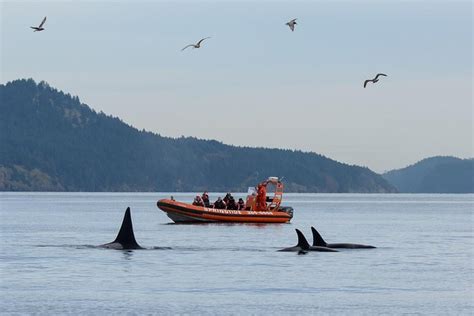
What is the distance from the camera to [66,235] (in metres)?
78.9

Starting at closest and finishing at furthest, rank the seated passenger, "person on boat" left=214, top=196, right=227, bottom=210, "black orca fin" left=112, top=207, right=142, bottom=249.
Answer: "black orca fin" left=112, top=207, right=142, bottom=249 → the seated passenger → "person on boat" left=214, top=196, right=227, bottom=210

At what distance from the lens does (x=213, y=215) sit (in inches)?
3255

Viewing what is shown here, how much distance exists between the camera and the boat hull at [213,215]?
268 feet

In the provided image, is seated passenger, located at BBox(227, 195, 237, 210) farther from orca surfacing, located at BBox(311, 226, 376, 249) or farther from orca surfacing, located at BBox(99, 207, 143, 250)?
orca surfacing, located at BBox(99, 207, 143, 250)

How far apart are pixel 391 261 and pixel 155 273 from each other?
13.8m

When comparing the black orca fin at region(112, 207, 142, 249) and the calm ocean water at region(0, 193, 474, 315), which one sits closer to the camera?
the calm ocean water at region(0, 193, 474, 315)

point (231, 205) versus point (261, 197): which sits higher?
point (261, 197)

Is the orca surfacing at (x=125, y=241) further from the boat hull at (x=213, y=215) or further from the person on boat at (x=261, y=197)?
the person on boat at (x=261, y=197)

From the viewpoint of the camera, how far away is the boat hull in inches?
3219

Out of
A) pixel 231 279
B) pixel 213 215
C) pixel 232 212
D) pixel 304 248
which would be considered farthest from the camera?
pixel 213 215

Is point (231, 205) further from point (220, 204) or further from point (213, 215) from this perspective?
point (213, 215)

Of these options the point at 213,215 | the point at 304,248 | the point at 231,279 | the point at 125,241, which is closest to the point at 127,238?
the point at 125,241

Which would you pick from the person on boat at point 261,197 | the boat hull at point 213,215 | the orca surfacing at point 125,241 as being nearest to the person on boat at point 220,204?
the boat hull at point 213,215

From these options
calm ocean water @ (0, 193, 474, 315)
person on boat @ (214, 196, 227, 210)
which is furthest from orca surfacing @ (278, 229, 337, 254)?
person on boat @ (214, 196, 227, 210)
